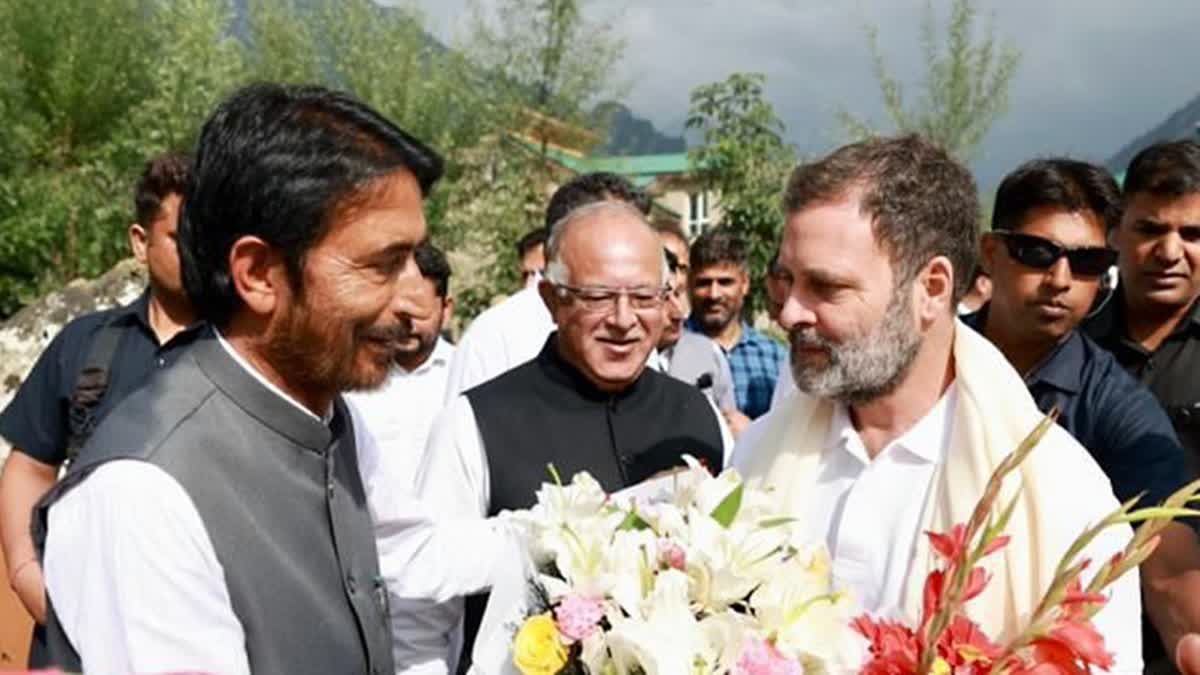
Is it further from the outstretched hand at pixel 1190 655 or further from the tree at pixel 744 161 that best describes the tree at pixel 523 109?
the outstretched hand at pixel 1190 655

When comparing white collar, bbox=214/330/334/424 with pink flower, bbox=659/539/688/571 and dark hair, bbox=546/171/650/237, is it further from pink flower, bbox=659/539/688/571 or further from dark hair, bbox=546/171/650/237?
dark hair, bbox=546/171/650/237

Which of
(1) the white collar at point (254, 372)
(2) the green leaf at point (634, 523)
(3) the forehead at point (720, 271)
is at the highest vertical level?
(1) the white collar at point (254, 372)

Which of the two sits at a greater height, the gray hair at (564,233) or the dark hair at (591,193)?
the dark hair at (591,193)

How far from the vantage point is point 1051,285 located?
3512 millimetres

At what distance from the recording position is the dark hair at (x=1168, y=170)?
402 centimetres

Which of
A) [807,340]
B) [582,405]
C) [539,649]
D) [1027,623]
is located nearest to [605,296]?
[582,405]

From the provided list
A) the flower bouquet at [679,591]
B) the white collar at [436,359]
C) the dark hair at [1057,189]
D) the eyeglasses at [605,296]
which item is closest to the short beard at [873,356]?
the flower bouquet at [679,591]

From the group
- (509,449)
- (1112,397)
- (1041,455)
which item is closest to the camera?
(1041,455)

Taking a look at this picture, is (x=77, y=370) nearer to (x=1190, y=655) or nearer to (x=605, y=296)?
(x=605, y=296)

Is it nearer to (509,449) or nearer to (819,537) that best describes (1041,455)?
(819,537)

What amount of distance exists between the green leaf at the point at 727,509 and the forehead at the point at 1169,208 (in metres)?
2.49

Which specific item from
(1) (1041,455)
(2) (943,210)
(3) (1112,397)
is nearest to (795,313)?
(2) (943,210)

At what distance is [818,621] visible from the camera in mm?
1917

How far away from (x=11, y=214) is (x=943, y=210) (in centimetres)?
1810
